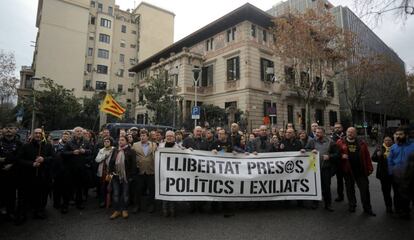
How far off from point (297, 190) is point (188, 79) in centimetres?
2306

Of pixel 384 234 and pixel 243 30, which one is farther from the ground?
pixel 243 30

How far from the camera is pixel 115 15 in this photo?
174 ft

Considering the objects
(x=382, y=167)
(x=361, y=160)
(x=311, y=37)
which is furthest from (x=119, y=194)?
(x=311, y=37)

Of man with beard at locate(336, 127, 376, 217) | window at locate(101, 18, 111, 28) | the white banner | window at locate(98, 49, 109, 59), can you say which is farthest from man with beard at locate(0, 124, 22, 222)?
window at locate(101, 18, 111, 28)

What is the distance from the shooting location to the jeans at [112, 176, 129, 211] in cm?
581

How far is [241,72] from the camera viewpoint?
24.3m

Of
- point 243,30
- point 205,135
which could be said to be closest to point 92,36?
point 243,30

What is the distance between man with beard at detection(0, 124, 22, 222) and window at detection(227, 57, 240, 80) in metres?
20.9

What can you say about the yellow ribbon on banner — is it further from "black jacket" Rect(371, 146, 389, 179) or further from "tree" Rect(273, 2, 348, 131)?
"tree" Rect(273, 2, 348, 131)

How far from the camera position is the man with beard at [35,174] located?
5457 mm

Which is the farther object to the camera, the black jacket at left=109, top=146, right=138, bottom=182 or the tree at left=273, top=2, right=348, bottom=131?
the tree at left=273, top=2, right=348, bottom=131

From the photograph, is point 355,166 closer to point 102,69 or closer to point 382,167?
point 382,167

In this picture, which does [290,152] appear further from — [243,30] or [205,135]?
[243,30]

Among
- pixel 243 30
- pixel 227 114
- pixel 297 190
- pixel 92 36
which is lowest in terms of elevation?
pixel 297 190
